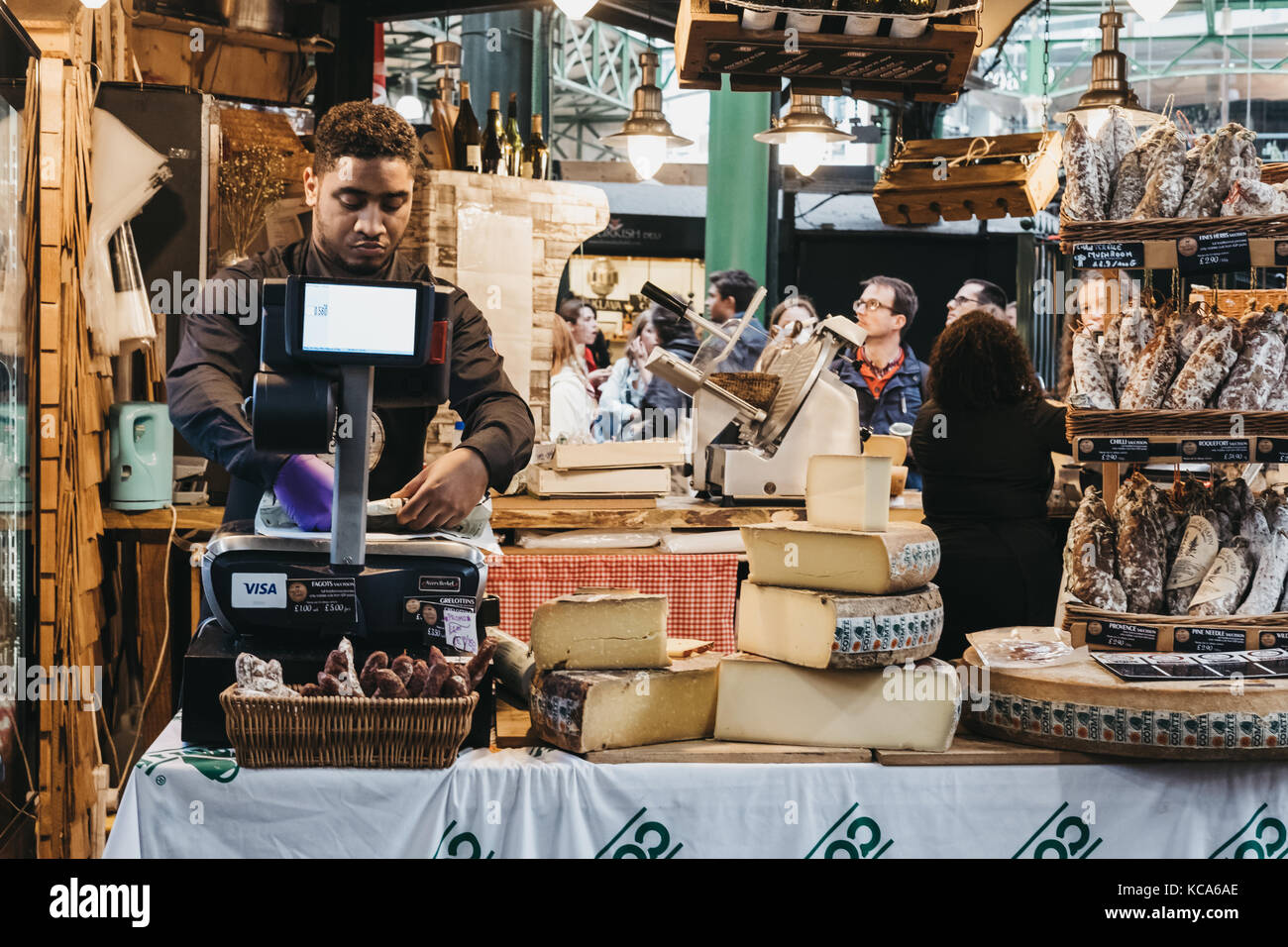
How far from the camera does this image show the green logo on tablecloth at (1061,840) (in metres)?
2.19

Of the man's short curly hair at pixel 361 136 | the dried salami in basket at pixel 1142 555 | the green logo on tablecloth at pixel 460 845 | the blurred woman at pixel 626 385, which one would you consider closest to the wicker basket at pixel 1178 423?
the dried salami in basket at pixel 1142 555

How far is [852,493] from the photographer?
2270 millimetres

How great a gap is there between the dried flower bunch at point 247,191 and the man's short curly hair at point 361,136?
2017mm

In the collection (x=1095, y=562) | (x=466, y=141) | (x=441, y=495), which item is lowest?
(x=1095, y=562)

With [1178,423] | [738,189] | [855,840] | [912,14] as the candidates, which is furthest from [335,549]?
[738,189]

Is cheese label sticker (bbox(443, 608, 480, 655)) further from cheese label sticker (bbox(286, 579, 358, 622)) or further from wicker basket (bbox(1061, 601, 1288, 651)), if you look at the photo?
wicker basket (bbox(1061, 601, 1288, 651))

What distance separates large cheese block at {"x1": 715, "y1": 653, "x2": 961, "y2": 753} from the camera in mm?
2201

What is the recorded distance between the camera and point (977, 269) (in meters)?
12.5

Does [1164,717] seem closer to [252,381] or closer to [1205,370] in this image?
[1205,370]

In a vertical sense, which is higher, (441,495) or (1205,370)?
(1205,370)

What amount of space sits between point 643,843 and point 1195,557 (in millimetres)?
1166

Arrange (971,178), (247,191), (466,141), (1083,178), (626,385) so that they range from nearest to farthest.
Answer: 1. (1083,178)
2. (247,191)
3. (971,178)
4. (466,141)
5. (626,385)

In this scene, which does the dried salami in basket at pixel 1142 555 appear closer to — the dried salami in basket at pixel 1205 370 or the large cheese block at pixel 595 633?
the dried salami in basket at pixel 1205 370
